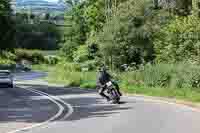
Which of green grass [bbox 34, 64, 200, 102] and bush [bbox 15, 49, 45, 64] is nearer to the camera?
green grass [bbox 34, 64, 200, 102]

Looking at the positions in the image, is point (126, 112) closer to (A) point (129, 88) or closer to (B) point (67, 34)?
(A) point (129, 88)

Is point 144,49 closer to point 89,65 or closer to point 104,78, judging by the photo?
point 89,65

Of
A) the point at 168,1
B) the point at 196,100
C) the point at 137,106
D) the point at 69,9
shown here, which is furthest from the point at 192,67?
the point at 69,9

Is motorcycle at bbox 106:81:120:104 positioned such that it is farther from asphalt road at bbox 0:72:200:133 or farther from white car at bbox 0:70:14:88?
white car at bbox 0:70:14:88

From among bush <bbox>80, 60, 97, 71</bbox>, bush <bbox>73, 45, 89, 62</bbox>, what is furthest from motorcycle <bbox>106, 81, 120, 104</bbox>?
bush <bbox>73, 45, 89, 62</bbox>

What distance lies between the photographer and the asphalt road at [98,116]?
1772 cm

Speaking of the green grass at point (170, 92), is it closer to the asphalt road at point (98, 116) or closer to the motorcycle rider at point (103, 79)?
the asphalt road at point (98, 116)

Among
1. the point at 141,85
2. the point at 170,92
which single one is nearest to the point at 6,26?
the point at 141,85

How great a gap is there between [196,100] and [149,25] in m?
21.9

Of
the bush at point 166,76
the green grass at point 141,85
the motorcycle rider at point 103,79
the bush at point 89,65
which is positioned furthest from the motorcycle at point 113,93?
the bush at point 89,65

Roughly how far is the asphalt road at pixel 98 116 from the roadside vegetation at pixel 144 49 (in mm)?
4020

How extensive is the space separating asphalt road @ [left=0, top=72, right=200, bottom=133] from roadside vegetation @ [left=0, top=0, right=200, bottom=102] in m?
4.02

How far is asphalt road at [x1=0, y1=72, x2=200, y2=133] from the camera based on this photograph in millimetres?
17719

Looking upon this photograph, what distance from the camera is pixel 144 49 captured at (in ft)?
161
